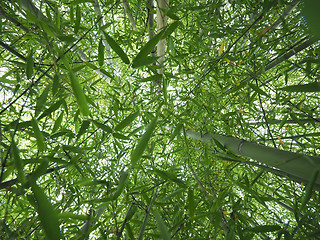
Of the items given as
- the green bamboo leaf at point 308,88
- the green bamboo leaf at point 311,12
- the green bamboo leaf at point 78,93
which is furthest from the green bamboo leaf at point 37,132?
the green bamboo leaf at point 308,88

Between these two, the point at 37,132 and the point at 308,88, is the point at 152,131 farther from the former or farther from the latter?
the point at 308,88

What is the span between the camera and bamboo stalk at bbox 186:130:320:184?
0.61m

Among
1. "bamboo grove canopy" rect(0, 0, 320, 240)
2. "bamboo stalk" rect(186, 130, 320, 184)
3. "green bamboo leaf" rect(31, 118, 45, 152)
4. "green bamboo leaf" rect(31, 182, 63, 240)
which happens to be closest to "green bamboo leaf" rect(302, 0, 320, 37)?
"bamboo grove canopy" rect(0, 0, 320, 240)

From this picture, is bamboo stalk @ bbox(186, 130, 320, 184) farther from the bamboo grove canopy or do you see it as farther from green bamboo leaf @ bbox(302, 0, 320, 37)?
green bamboo leaf @ bbox(302, 0, 320, 37)

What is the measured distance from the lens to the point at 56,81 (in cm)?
75

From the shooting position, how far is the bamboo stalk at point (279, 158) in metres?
0.61

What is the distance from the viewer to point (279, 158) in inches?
29.0

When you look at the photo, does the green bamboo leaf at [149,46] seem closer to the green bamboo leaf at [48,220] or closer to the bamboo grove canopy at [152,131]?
the bamboo grove canopy at [152,131]

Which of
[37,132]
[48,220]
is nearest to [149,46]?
[37,132]

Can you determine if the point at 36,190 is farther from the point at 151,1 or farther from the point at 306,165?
the point at 151,1

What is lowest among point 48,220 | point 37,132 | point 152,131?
point 48,220

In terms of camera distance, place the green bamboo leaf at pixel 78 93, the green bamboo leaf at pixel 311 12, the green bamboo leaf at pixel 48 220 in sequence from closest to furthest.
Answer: the green bamboo leaf at pixel 311 12 → the green bamboo leaf at pixel 48 220 → the green bamboo leaf at pixel 78 93

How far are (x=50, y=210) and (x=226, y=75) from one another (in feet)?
4.08

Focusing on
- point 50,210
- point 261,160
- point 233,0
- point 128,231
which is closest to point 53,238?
point 50,210
